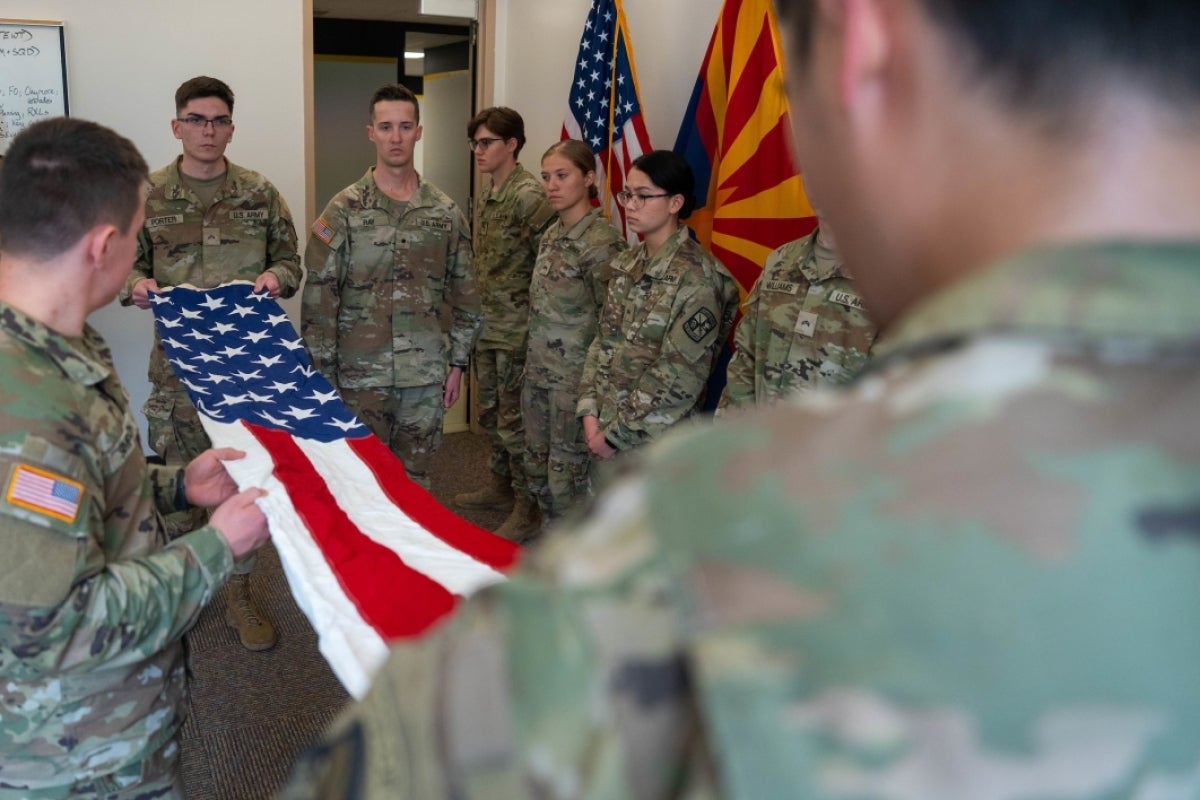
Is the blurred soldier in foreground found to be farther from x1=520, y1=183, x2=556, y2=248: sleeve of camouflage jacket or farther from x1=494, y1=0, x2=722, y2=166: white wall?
x1=520, y1=183, x2=556, y2=248: sleeve of camouflage jacket

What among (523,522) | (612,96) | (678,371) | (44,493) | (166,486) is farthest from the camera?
(523,522)

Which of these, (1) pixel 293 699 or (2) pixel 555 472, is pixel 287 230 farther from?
(1) pixel 293 699

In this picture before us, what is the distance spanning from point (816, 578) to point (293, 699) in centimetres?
279

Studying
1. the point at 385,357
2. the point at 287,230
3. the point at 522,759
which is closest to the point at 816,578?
the point at 522,759

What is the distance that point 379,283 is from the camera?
139 inches

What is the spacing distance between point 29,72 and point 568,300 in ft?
8.88

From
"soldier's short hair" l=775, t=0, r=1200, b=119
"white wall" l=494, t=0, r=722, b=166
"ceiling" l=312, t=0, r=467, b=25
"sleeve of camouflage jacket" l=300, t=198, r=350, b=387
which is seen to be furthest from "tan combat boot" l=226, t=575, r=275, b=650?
"ceiling" l=312, t=0, r=467, b=25

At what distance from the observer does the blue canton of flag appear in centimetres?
241

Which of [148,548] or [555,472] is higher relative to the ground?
[148,548]

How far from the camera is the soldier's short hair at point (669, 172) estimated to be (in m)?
3.11

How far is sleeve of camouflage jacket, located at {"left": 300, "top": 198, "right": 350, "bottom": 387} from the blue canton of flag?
38 centimetres

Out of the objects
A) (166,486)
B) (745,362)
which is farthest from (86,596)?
(745,362)

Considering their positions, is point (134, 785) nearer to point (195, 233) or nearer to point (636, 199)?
point (636, 199)

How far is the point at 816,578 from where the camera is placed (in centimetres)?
35
